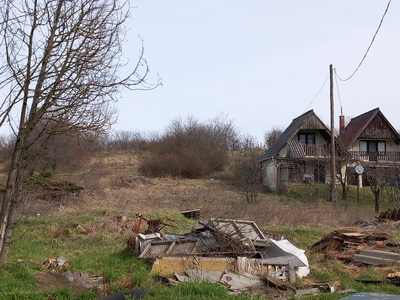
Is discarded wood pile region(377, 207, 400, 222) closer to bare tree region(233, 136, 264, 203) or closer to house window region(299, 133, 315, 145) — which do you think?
bare tree region(233, 136, 264, 203)

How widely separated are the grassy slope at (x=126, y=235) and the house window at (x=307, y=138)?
21.1ft

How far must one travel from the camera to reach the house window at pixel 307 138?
36.8 metres

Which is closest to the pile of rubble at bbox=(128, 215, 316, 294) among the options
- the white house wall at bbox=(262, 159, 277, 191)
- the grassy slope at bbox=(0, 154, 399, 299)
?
the grassy slope at bbox=(0, 154, 399, 299)

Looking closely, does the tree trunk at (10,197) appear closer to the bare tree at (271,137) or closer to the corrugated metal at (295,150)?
the corrugated metal at (295,150)

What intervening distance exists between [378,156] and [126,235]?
28.3 m

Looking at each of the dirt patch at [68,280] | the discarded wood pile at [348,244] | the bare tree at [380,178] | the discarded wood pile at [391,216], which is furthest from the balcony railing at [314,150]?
the dirt patch at [68,280]

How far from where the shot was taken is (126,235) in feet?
46.5

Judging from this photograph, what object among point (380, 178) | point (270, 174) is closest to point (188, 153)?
point (270, 174)

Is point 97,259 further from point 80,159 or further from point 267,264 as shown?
point 80,159

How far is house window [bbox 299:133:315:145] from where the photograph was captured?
36750 millimetres

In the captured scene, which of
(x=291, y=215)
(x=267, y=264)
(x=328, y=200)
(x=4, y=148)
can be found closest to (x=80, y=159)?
(x=4, y=148)

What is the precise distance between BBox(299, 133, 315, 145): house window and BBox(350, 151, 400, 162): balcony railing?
3344mm

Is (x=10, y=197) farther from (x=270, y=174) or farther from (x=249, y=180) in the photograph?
(x=270, y=174)

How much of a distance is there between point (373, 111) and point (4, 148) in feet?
97.2
